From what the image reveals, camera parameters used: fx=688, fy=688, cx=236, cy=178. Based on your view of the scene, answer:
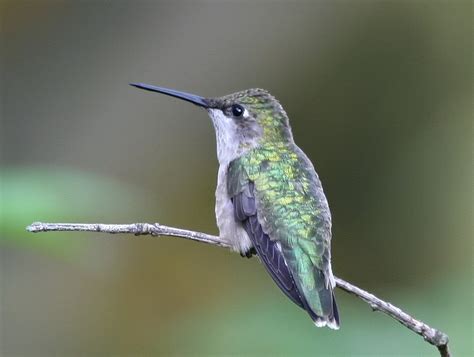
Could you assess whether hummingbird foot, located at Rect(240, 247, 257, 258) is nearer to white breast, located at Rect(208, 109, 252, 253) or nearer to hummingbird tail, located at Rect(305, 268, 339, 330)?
white breast, located at Rect(208, 109, 252, 253)

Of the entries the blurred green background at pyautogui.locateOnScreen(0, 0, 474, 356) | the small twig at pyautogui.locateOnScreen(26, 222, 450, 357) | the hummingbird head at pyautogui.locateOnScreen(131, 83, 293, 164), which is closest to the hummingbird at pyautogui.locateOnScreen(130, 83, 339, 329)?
the hummingbird head at pyautogui.locateOnScreen(131, 83, 293, 164)

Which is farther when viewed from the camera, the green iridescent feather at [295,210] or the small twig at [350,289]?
the green iridescent feather at [295,210]

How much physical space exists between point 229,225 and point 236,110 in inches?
28.5

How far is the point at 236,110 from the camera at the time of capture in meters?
3.79

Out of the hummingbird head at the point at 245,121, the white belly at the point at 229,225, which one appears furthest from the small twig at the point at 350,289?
the hummingbird head at the point at 245,121

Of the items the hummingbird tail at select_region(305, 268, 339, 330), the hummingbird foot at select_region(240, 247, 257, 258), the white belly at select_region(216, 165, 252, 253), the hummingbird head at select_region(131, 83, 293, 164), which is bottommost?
the hummingbird tail at select_region(305, 268, 339, 330)

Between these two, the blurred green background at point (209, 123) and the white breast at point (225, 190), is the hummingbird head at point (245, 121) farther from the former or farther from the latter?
the blurred green background at point (209, 123)

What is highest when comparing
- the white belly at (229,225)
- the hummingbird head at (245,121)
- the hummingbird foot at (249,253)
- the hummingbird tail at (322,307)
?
the hummingbird head at (245,121)

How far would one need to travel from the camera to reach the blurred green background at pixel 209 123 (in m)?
6.12

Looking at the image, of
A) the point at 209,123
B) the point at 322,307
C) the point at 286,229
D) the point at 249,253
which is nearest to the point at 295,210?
the point at 286,229

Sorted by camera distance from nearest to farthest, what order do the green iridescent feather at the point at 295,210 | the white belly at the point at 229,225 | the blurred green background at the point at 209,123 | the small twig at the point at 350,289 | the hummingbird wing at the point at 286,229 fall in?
the small twig at the point at 350,289, the hummingbird wing at the point at 286,229, the green iridescent feather at the point at 295,210, the white belly at the point at 229,225, the blurred green background at the point at 209,123

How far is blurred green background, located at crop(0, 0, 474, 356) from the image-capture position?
612 centimetres

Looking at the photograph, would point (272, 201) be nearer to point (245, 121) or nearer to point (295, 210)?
point (295, 210)

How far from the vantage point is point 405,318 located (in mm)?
2088
